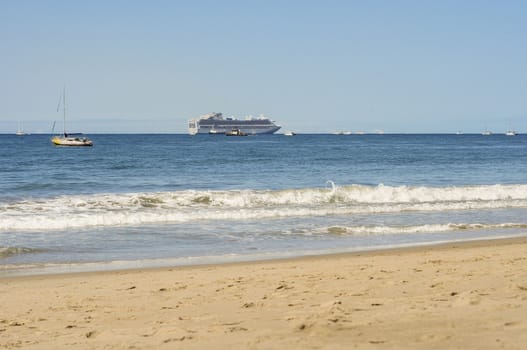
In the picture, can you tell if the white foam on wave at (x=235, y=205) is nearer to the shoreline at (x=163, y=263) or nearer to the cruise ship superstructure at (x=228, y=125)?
the shoreline at (x=163, y=263)

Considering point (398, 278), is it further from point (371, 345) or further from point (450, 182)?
point (450, 182)

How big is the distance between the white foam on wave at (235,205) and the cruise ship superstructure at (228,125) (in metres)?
159

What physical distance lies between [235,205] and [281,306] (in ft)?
57.1

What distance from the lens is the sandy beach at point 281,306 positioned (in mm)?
6188

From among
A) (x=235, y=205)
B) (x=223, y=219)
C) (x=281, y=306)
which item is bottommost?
(x=235, y=205)

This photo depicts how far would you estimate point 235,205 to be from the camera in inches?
988

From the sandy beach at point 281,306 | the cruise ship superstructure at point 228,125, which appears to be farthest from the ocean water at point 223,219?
the cruise ship superstructure at point 228,125

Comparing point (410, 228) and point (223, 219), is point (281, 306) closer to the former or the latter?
point (410, 228)

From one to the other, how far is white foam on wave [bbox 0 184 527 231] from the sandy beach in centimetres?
821

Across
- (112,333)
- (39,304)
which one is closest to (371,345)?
(112,333)

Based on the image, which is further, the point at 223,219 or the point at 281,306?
the point at 223,219

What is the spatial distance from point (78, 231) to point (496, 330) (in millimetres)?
13005

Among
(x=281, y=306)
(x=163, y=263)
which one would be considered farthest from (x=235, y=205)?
(x=281, y=306)

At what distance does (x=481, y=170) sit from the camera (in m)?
47.1
